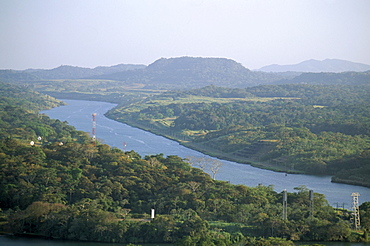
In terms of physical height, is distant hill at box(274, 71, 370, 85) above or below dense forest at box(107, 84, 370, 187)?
above

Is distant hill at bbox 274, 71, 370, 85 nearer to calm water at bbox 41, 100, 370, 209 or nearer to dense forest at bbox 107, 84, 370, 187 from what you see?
dense forest at bbox 107, 84, 370, 187

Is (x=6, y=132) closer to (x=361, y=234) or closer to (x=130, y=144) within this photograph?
(x=130, y=144)

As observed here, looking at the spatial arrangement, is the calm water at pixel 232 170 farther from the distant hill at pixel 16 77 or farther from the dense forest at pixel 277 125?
the distant hill at pixel 16 77

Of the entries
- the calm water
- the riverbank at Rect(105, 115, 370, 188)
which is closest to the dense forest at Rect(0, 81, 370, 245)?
the calm water

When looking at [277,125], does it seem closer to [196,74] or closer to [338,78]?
[338,78]

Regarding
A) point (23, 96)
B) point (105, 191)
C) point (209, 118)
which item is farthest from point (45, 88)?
point (105, 191)
